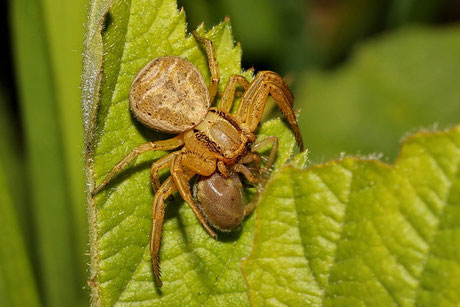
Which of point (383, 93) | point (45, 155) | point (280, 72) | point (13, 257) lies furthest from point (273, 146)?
point (383, 93)

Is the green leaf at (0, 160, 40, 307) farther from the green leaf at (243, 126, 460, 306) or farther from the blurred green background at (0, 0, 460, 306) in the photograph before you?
the green leaf at (243, 126, 460, 306)

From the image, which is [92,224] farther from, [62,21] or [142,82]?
[62,21]

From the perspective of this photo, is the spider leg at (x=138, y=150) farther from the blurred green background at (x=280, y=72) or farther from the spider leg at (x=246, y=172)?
the blurred green background at (x=280, y=72)

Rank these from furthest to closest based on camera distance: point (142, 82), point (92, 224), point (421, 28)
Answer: point (421, 28), point (142, 82), point (92, 224)

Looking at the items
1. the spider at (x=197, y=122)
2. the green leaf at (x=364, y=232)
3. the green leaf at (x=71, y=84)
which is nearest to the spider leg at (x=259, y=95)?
the spider at (x=197, y=122)

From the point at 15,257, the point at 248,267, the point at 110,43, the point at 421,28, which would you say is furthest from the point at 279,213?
the point at 421,28

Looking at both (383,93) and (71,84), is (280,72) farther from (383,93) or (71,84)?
(71,84)
